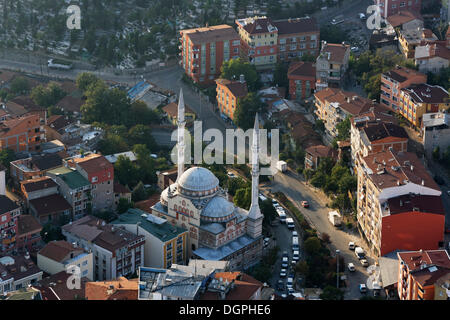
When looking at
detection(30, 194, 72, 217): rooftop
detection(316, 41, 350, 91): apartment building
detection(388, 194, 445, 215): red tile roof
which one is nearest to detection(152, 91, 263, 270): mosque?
detection(30, 194, 72, 217): rooftop

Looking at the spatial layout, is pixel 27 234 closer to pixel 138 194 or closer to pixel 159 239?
pixel 159 239

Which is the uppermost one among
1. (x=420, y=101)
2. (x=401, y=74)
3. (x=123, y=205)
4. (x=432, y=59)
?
(x=432, y=59)

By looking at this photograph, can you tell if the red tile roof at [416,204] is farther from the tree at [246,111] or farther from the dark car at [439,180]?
the tree at [246,111]

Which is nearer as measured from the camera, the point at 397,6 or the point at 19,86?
the point at 19,86

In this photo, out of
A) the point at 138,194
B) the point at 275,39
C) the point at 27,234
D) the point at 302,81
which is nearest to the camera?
the point at 27,234

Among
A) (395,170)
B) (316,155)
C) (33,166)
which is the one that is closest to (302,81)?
(316,155)

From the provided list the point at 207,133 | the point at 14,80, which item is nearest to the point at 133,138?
the point at 207,133
